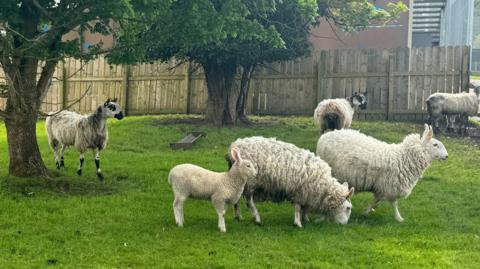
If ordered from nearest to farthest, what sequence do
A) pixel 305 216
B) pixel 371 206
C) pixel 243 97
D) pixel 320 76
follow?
pixel 305 216 < pixel 371 206 < pixel 243 97 < pixel 320 76

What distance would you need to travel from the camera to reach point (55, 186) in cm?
996

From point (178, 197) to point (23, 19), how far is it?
4710 mm

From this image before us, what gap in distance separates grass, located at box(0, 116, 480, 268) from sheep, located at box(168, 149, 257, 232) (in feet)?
1.15

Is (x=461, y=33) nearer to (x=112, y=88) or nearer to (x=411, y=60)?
(x=411, y=60)

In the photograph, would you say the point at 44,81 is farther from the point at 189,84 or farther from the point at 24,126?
the point at 189,84

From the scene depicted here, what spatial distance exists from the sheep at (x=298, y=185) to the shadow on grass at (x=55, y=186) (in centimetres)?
297

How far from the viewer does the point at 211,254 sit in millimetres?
6676

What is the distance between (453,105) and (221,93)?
7178mm

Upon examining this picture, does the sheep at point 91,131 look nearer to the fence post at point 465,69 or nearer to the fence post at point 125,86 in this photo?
the fence post at point 125,86

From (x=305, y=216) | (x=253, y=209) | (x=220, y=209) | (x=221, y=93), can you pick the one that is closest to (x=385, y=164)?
(x=305, y=216)

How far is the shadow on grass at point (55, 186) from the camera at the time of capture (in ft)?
31.7

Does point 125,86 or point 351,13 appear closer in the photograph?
point 351,13

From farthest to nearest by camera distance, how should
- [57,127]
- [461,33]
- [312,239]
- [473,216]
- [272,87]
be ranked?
[461,33] < [272,87] < [57,127] < [473,216] < [312,239]

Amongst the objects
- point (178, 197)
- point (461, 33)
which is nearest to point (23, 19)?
point (178, 197)
